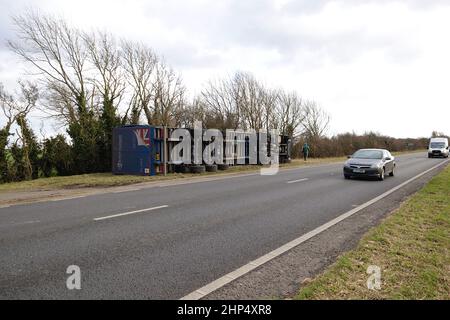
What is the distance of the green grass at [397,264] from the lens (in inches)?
133

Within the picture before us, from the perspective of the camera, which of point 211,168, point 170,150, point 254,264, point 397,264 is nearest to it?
point 397,264

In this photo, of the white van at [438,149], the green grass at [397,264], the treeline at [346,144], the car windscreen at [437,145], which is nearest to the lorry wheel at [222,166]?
the green grass at [397,264]

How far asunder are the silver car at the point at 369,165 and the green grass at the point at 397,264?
26.2ft

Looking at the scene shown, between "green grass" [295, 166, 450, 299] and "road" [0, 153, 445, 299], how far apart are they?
1212 mm

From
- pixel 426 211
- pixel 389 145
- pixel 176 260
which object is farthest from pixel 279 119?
pixel 176 260

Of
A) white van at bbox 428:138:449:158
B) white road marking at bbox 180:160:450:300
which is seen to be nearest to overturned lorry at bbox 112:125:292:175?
white road marking at bbox 180:160:450:300

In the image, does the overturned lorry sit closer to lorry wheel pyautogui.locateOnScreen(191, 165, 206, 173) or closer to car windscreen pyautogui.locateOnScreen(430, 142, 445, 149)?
lorry wheel pyautogui.locateOnScreen(191, 165, 206, 173)

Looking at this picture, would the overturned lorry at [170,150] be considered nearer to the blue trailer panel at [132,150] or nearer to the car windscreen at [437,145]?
the blue trailer panel at [132,150]

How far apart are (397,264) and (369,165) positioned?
1116 cm

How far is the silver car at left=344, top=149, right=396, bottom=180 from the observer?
46.9ft

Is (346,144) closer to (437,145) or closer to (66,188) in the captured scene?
(437,145)

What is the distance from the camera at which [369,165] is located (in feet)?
47.0

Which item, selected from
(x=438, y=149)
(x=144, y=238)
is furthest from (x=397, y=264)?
(x=438, y=149)
